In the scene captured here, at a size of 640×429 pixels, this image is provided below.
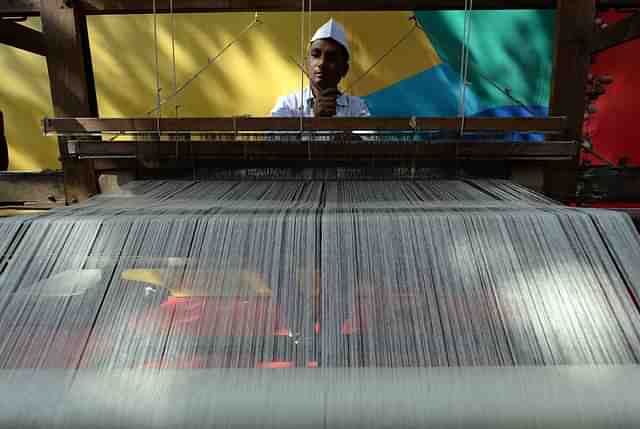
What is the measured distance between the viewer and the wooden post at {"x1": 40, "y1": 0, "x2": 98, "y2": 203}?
3.99 feet

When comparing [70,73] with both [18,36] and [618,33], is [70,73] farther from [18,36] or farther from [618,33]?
[618,33]

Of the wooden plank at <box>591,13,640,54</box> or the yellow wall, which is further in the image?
the yellow wall

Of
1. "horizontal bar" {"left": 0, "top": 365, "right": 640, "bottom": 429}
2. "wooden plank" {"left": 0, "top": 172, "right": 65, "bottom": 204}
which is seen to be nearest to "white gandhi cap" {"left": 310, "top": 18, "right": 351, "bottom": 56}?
"wooden plank" {"left": 0, "top": 172, "right": 65, "bottom": 204}

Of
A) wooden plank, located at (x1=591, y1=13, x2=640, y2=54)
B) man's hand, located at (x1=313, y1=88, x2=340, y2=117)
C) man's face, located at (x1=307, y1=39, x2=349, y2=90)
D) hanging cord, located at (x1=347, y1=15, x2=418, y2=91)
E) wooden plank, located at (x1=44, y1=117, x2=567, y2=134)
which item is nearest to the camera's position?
wooden plank, located at (x1=44, y1=117, x2=567, y2=134)

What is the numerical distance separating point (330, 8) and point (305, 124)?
0.43 metres

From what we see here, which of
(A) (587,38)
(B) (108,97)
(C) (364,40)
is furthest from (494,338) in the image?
(B) (108,97)

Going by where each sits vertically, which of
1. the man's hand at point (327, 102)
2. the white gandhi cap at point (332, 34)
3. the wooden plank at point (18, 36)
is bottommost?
the wooden plank at point (18, 36)

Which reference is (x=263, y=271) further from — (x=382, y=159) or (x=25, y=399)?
(x=382, y=159)

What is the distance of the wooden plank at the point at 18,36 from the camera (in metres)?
1.25

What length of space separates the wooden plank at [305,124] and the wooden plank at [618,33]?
1.19ft

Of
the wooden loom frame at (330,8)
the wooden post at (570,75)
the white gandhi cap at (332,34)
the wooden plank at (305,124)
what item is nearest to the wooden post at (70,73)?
the wooden loom frame at (330,8)

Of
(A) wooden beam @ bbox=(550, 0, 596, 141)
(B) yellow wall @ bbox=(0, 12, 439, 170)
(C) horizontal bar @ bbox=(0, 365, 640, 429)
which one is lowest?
(C) horizontal bar @ bbox=(0, 365, 640, 429)

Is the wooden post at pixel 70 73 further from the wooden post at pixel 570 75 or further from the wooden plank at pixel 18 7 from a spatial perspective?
the wooden post at pixel 570 75

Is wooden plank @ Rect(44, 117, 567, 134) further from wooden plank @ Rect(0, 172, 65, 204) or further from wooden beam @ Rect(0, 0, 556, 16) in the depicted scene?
wooden beam @ Rect(0, 0, 556, 16)
